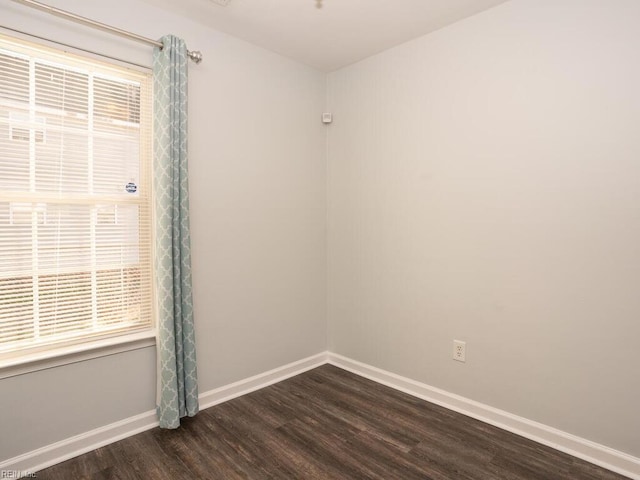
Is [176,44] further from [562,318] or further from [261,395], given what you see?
[562,318]

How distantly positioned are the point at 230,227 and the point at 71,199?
0.97 metres

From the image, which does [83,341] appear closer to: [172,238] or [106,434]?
[106,434]

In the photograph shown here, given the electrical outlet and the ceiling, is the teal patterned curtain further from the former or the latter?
the electrical outlet

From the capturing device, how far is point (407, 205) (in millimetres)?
2742

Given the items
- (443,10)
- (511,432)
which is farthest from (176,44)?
(511,432)

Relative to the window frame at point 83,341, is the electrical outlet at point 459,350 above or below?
below

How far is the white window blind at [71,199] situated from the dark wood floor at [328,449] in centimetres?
69

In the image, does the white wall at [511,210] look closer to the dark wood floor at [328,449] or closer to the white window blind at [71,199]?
the dark wood floor at [328,449]

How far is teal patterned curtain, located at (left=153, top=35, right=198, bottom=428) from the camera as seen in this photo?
217cm

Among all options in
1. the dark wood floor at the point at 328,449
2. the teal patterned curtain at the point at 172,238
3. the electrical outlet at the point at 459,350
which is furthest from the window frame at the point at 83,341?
the electrical outlet at the point at 459,350

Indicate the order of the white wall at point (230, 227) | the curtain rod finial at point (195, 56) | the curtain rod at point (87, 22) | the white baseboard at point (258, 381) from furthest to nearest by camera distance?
the white baseboard at point (258, 381), the curtain rod finial at point (195, 56), the white wall at point (230, 227), the curtain rod at point (87, 22)

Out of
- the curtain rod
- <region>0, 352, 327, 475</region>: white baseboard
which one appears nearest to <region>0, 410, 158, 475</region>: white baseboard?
<region>0, 352, 327, 475</region>: white baseboard

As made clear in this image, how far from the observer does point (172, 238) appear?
7.24 feet

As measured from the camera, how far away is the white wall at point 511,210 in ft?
6.14
